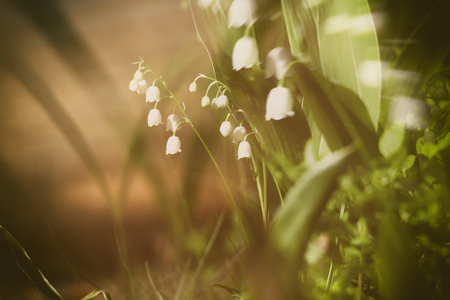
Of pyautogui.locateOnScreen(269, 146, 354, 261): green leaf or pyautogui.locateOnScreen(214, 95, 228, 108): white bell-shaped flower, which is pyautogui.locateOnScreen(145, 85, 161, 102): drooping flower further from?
pyautogui.locateOnScreen(269, 146, 354, 261): green leaf

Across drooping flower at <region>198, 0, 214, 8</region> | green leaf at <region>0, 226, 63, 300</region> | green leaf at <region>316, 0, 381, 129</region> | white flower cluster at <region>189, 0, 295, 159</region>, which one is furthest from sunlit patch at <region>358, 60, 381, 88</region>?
green leaf at <region>0, 226, 63, 300</region>

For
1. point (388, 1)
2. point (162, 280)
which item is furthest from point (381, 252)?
point (162, 280)

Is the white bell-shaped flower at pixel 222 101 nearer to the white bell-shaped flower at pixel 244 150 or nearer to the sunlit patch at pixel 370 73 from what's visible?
the white bell-shaped flower at pixel 244 150

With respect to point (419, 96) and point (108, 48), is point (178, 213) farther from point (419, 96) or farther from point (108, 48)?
point (419, 96)

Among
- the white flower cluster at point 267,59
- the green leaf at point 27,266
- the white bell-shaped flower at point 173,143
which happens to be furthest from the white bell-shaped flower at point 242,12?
the green leaf at point 27,266

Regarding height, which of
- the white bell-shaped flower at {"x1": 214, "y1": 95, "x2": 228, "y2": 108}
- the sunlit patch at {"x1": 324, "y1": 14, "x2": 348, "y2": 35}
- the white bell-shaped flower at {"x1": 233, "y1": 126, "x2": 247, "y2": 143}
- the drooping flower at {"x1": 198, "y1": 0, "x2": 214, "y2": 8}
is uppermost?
the drooping flower at {"x1": 198, "y1": 0, "x2": 214, "y2": 8}

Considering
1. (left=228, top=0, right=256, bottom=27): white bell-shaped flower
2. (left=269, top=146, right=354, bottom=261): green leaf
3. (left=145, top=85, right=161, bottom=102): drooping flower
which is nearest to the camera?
(left=269, top=146, right=354, bottom=261): green leaf

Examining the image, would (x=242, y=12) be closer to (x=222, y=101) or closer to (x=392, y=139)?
(x=222, y=101)
